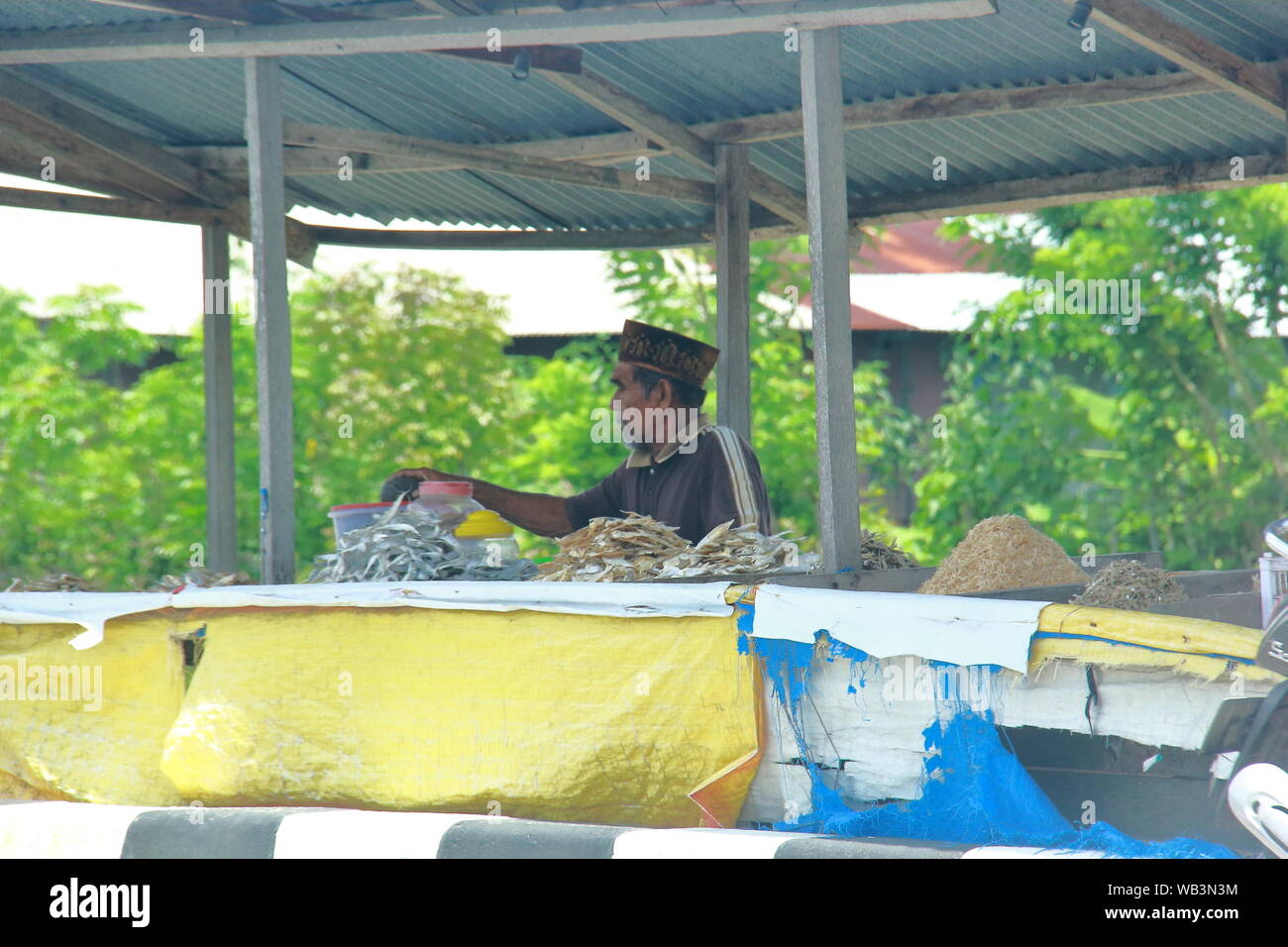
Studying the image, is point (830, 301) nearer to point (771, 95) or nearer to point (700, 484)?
point (700, 484)

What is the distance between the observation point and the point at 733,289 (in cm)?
697

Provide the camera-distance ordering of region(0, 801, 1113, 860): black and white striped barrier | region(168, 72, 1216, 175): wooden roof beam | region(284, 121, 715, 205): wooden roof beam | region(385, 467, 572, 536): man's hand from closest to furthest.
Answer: region(0, 801, 1113, 860): black and white striped barrier < region(284, 121, 715, 205): wooden roof beam < region(168, 72, 1216, 175): wooden roof beam < region(385, 467, 572, 536): man's hand

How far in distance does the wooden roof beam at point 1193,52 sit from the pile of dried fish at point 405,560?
2.60m

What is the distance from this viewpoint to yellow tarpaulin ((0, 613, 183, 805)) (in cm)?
427

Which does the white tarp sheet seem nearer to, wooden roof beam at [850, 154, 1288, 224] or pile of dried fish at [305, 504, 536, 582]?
pile of dried fish at [305, 504, 536, 582]

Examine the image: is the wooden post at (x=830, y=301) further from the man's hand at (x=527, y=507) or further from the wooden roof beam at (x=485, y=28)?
the man's hand at (x=527, y=507)

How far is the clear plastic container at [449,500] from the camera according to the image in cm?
503

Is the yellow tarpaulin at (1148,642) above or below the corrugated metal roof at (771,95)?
below

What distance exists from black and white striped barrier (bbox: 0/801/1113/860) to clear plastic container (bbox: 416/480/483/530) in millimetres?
1379

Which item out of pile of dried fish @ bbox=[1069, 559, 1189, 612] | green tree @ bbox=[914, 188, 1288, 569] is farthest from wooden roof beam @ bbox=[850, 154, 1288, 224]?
green tree @ bbox=[914, 188, 1288, 569]

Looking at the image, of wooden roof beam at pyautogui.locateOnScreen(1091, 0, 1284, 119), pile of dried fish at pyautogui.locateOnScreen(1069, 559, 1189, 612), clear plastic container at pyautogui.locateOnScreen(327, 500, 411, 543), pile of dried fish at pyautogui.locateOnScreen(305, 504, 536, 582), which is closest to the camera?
pile of dried fish at pyautogui.locateOnScreen(1069, 559, 1189, 612)

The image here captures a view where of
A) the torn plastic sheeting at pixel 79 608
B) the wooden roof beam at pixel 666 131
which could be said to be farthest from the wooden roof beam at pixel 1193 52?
the torn plastic sheeting at pixel 79 608

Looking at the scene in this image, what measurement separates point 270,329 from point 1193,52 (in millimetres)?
3236
